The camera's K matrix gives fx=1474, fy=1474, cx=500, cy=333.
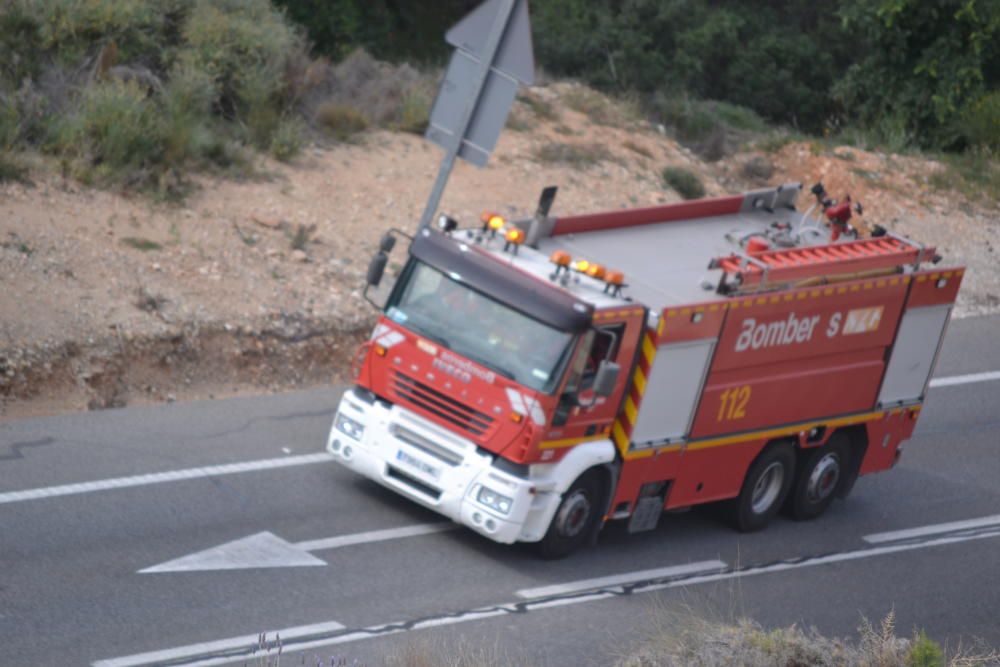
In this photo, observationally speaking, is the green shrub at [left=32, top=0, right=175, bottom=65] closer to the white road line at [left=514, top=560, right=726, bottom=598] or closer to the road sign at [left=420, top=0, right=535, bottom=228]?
the road sign at [left=420, top=0, right=535, bottom=228]

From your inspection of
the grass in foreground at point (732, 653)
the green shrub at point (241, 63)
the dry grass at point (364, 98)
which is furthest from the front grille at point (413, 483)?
the dry grass at point (364, 98)

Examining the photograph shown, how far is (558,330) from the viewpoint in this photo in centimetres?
1095

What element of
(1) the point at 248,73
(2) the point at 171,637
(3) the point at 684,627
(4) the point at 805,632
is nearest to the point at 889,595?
(4) the point at 805,632

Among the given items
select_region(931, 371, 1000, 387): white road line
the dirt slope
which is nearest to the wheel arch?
select_region(931, 371, 1000, 387): white road line

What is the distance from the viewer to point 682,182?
21859mm

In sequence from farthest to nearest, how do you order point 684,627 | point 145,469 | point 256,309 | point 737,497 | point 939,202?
1. point 939,202
2. point 256,309
3. point 737,497
4. point 145,469
5. point 684,627

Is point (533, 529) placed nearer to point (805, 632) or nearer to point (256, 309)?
point (805, 632)

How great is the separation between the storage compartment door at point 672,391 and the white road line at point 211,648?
3.09m

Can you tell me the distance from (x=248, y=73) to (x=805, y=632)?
439 inches

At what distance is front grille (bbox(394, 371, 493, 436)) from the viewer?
1115 cm

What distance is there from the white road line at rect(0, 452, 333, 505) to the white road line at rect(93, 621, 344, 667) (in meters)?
2.58

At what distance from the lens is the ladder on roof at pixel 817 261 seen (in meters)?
12.0

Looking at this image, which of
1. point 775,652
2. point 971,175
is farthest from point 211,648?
point 971,175

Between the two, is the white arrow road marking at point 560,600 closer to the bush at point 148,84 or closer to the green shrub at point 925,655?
the green shrub at point 925,655
